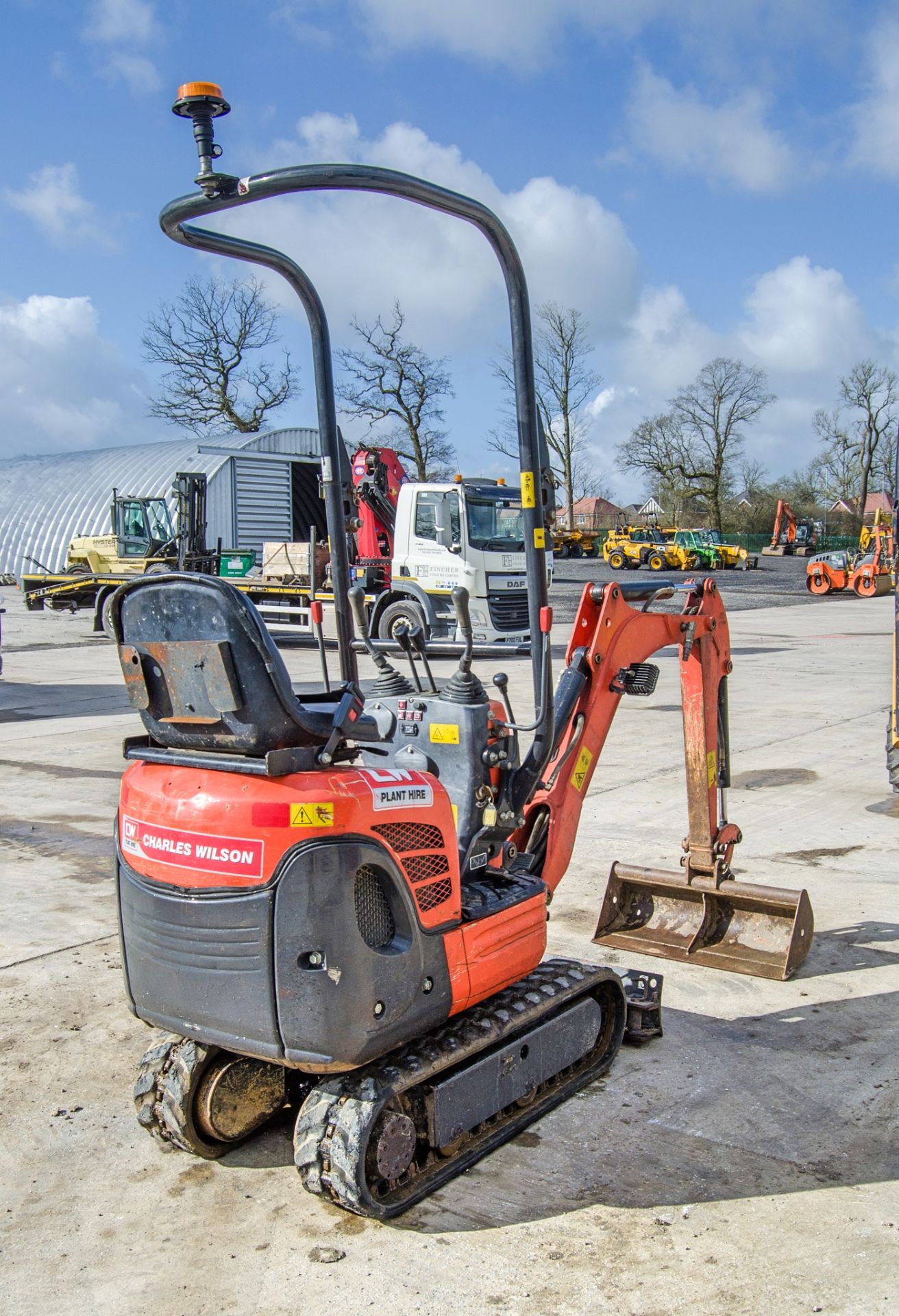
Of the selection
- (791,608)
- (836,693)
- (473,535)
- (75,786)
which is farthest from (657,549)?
(75,786)

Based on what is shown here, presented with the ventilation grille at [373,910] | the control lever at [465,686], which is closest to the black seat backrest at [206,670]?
the ventilation grille at [373,910]

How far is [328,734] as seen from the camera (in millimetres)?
3207

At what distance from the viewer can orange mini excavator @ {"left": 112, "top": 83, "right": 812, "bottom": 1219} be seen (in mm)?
3053

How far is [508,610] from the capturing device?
59.7 feet

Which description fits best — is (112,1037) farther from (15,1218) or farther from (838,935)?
(838,935)

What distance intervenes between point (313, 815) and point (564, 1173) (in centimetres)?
140

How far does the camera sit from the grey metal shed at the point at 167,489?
35.2 metres

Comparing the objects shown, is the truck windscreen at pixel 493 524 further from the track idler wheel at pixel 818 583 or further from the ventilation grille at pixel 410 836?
the track idler wheel at pixel 818 583

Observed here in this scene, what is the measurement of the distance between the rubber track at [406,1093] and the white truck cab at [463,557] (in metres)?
13.9

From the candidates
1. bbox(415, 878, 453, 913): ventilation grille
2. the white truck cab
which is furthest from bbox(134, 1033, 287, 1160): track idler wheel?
the white truck cab

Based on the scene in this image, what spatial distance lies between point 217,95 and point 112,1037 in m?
3.41

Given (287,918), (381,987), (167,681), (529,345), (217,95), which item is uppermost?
(217,95)

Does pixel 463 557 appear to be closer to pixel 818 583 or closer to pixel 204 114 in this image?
pixel 204 114

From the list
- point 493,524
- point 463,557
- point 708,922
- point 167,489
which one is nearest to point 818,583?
point 493,524
